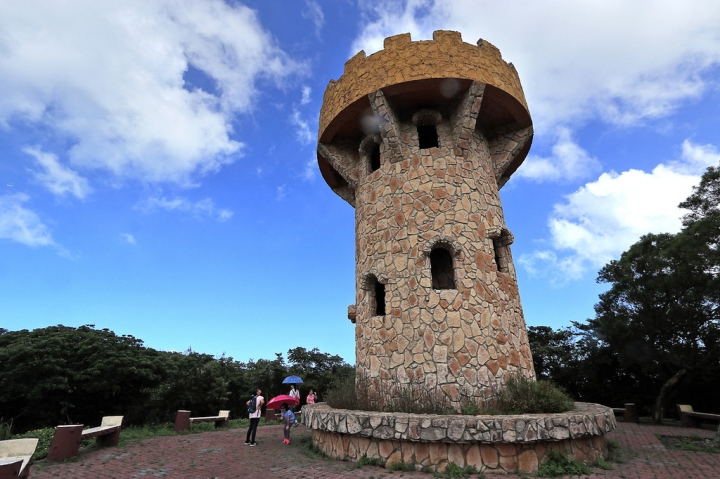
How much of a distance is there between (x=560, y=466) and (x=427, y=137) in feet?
26.6

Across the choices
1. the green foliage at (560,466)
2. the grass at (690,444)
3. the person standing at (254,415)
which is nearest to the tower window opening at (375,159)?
the person standing at (254,415)

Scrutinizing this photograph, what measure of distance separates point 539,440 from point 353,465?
3009mm

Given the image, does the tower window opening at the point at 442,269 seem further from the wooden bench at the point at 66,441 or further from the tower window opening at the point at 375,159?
the wooden bench at the point at 66,441

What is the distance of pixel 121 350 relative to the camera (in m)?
16.9

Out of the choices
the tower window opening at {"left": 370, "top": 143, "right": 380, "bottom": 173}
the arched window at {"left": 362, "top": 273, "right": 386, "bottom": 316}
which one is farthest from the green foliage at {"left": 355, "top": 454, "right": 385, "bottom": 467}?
the tower window opening at {"left": 370, "top": 143, "right": 380, "bottom": 173}

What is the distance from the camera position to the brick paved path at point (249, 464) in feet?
20.3

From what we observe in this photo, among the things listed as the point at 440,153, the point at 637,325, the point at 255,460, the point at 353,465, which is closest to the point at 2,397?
the point at 255,460

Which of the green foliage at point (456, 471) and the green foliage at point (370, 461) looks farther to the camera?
the green foliage at point (370, 461)

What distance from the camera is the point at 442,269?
31.3 feet

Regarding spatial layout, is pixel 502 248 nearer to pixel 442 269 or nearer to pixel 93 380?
pixel 442 269

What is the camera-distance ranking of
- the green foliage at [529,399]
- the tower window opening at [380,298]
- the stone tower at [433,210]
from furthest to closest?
1. the tower window opening at [380,298]
2. the stone tower at [433,210]
3. the green foliage at [529,399]

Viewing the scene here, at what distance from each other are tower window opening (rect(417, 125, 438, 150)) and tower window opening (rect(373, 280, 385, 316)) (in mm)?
4064

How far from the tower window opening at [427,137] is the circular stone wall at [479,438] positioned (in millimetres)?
7119

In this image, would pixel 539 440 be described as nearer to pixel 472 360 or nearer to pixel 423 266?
pixel 472 360
